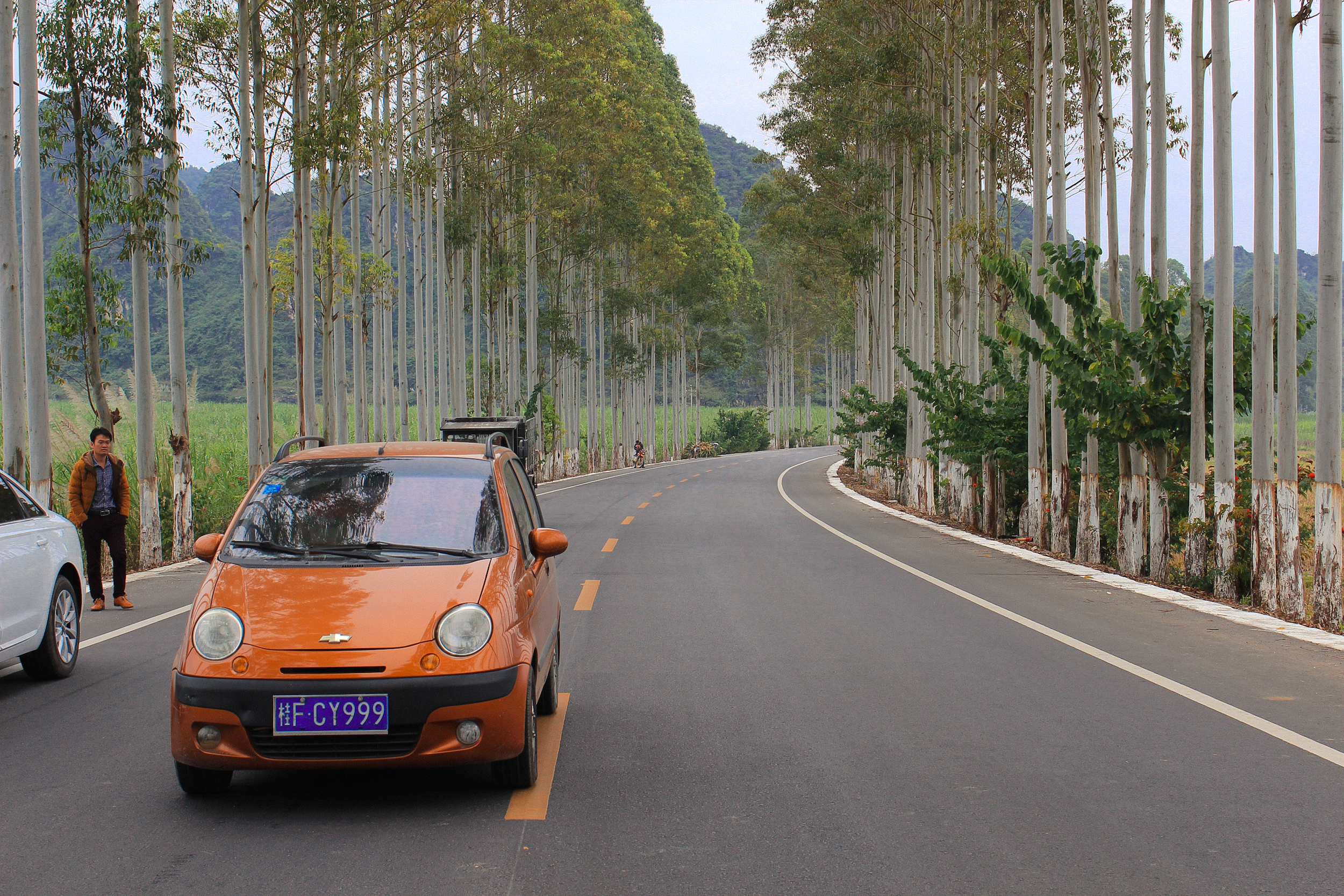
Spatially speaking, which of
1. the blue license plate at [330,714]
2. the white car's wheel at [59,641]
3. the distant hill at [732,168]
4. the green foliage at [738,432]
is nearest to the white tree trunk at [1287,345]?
the blue license plate at [330,714]

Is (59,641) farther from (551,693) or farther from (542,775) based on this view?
(542,775)

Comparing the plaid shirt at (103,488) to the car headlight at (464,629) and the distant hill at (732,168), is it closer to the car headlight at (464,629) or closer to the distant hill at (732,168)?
the car headlight at (464,629)

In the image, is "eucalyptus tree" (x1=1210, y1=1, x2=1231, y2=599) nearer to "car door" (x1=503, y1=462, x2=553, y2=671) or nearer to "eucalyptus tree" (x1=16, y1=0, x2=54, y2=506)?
"car door" (x1=503, y1=462, x2=553, y2=671)

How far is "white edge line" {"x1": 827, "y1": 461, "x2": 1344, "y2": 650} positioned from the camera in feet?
31.3

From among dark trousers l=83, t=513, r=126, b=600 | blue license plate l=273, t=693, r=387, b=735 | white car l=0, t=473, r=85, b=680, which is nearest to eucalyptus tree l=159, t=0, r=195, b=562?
dark trousers l=83, t=513, r=126, b=600

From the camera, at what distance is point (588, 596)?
12.0 metres

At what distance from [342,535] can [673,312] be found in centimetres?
6635

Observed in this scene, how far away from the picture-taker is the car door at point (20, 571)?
24.0 feet

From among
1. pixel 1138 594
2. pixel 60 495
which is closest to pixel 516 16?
pixel 60 495

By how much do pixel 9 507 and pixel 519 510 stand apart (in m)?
4.05

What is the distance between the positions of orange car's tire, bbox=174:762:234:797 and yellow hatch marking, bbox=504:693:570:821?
1.32m

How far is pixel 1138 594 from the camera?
12.3m

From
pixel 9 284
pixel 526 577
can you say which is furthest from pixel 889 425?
pixel 526 577

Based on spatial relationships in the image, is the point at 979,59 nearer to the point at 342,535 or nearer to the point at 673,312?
the point at 342,535
